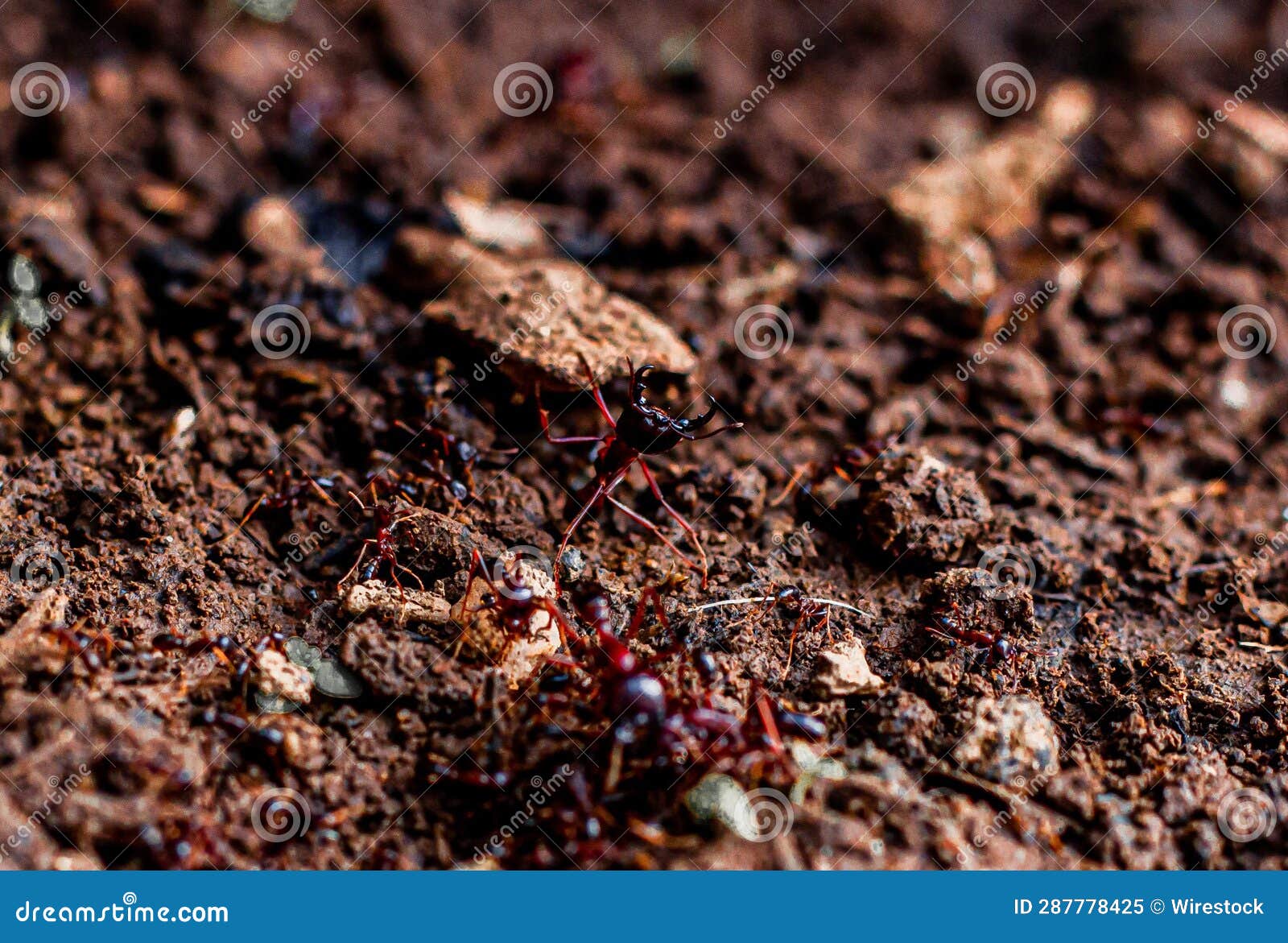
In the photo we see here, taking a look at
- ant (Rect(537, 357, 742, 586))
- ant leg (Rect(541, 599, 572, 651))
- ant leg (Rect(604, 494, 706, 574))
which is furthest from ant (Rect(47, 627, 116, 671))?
ant leg (Rect(604, 494, 706, 574))

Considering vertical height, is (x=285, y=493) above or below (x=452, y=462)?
below

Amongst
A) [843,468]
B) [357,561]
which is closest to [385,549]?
[357,561]

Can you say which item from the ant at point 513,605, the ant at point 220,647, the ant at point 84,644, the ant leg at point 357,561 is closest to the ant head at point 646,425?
the ant at point 513,605

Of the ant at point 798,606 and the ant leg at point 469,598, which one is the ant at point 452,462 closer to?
the ant leg at point 469,598

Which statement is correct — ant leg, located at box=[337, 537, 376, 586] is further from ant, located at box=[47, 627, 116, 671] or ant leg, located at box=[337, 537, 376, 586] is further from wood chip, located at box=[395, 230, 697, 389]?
wood chip, located at box=[395, 230, 697, 389]

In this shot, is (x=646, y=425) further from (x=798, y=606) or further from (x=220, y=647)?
(x=220, y=647)

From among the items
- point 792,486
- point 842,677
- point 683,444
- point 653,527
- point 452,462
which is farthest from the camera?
point 683,444
